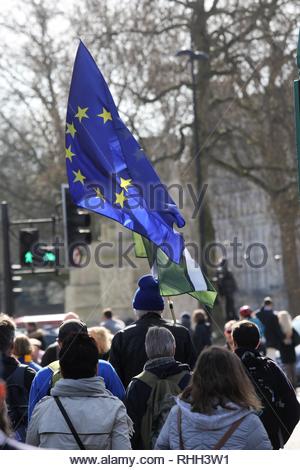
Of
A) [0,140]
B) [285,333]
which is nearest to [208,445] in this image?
[285,333]

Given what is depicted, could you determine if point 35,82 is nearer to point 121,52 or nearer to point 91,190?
point 121,52

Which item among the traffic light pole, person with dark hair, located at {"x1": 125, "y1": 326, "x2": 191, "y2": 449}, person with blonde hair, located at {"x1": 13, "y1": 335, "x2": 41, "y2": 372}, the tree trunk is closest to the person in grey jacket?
person with dark hair, located at {"x1": 125, "y1": 326, "x2": 191, "y2": 449}

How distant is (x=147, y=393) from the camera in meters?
6.17

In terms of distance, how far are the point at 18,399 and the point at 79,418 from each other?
2.01m

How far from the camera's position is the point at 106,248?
118 feet

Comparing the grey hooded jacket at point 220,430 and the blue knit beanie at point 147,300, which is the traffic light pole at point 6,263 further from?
the grey hooded jacket at point 220,430

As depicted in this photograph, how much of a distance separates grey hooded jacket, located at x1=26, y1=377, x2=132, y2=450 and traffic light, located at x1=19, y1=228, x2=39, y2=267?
17.2 metres

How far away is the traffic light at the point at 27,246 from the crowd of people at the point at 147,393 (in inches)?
523

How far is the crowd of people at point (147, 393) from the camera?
4.87m

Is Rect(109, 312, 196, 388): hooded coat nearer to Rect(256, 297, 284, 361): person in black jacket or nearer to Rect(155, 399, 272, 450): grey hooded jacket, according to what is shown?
Rect(155, 399, 272, 450): grey hooded jacket

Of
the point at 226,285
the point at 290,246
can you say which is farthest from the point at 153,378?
the point at 290,246

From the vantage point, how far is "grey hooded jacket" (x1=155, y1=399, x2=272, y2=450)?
4828mm

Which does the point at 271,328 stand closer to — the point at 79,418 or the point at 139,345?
the point at 139,345

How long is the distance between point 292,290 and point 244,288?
796 inches
